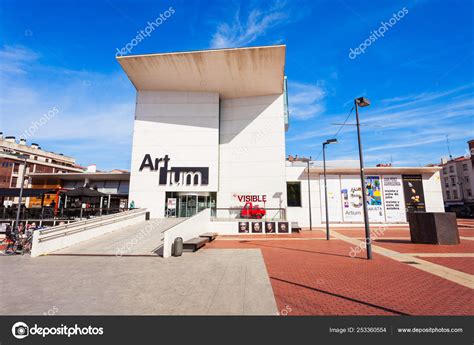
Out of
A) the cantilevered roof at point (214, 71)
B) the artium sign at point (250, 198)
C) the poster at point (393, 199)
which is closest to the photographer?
the cantilevered roof at point (214, 71)

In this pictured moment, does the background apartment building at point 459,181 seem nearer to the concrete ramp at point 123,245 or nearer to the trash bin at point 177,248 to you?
the trash bin at point 177,248

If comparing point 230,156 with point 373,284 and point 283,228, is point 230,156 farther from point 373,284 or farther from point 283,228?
point 373,284

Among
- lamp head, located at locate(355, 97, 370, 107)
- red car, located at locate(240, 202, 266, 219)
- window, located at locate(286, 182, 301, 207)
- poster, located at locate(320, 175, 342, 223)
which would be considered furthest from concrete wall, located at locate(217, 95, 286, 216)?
lamp head, located at locate(355, 97, 370, 107)

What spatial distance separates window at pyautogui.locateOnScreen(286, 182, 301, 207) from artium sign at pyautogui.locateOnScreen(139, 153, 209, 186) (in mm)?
10455

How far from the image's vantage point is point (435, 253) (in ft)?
33.5

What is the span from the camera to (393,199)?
87.6 feet

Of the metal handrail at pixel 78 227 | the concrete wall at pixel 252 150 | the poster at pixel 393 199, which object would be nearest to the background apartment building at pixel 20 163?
the metal handrail at pixel 78 227

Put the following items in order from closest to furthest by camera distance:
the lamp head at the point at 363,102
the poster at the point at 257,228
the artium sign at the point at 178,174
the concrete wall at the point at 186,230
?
1. the lamp head at the point at 363,102
2. the concrete wall at the point at 186,230
3. the poster at the point at 257,228
4. the artium sign at the point at 178,174

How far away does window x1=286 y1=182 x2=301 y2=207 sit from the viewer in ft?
88.5

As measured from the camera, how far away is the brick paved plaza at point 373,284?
179 inches

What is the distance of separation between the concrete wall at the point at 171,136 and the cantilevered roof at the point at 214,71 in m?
1.34

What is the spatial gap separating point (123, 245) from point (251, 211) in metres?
13.2
